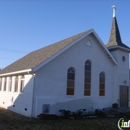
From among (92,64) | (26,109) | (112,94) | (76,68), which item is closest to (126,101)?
(112,94)

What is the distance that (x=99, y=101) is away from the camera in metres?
17.5

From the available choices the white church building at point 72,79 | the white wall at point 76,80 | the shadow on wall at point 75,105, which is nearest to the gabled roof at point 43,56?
the white church building at point 72,79

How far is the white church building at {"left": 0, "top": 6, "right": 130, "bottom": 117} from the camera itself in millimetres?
13961

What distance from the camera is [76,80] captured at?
1603 cm

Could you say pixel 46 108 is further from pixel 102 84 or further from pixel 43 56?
pixel 102 84

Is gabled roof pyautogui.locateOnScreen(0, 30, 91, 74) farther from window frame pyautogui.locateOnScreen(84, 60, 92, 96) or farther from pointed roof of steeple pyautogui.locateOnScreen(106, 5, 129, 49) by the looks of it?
pointed roof of steeple pyautogui.locateOnScreen(106, 5, 129, 49)

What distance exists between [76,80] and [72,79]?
38cm

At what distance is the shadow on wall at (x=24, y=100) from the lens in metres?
13.8

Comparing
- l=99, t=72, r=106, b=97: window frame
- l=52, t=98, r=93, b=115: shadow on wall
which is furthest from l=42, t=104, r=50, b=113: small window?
l=99, t=72, r=106, b=97: window frame

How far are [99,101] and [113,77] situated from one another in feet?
10.3

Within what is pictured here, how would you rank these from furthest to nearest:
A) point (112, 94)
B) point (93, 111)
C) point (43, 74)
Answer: point (112, 94)
point (93, 111)
point (43, 74)

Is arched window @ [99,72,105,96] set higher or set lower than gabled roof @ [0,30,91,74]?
lower

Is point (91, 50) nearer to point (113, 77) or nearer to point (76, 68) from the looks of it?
Result: point (76, 68)

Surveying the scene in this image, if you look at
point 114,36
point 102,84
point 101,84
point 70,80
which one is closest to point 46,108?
point 70,80
